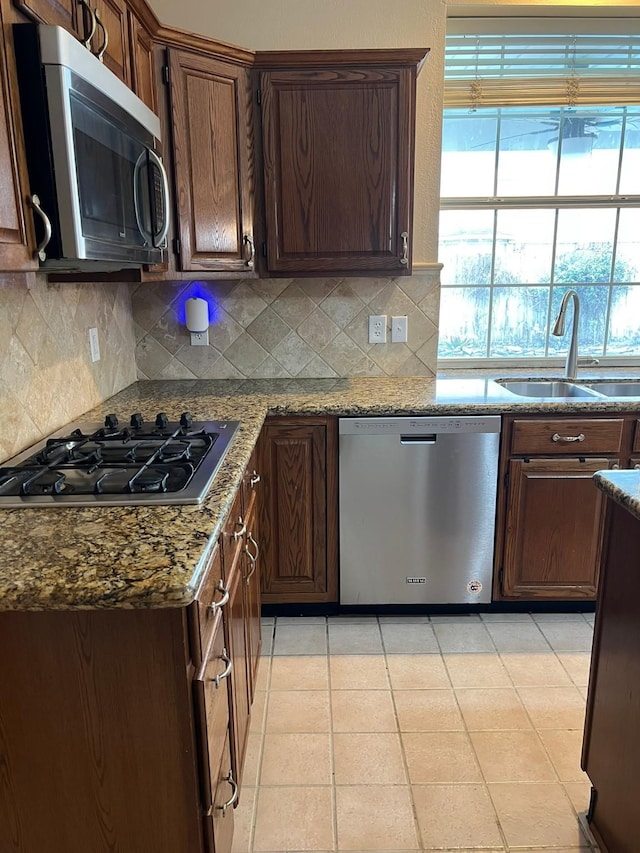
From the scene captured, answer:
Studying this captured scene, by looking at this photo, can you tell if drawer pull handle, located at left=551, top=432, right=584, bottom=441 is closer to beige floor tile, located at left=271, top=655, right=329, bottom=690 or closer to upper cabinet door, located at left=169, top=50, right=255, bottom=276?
beige floor tile, located at left=271, top=655, right=329, bottom=690

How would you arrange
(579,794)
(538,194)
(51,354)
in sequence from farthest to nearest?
(538,194)
(51,354)
(579,794)

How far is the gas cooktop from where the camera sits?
133 centimetres

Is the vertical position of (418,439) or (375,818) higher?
(418,439)

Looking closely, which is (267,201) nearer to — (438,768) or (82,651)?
(82,651)

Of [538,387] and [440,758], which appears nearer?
[440,758]

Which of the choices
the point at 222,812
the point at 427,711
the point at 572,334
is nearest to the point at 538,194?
the point at 572,334

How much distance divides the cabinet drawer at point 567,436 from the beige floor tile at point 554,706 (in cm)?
86

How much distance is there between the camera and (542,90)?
2787 millimetres

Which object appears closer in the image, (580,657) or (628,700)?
(628,700)

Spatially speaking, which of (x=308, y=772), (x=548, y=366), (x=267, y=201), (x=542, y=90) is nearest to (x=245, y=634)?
(x=308, y=772)

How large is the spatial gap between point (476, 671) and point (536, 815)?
0.61m

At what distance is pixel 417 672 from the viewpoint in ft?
7.23

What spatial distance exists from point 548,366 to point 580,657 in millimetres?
1414

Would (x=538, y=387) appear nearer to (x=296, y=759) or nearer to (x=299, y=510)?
(x=299, y=510)
